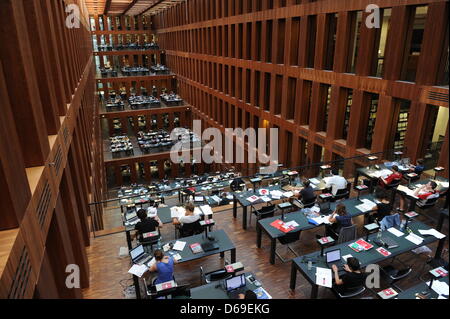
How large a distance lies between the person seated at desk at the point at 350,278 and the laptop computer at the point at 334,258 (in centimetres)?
45

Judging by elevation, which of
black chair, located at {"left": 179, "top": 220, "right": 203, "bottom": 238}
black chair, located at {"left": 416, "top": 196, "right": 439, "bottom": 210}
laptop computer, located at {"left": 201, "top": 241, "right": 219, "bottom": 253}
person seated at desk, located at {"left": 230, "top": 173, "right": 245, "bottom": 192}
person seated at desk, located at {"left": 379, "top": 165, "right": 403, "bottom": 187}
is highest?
person seated at desk, located at {"left": 379, "top": 165, "right": 403, "bottom": 187}

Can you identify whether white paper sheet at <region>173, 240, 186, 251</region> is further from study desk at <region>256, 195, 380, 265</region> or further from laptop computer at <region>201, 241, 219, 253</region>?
study desk at <region>256, 195, 380, 265</region>

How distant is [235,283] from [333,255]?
2235mm

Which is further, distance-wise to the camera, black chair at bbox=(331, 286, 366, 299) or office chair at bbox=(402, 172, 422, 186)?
office chair at bbox=(402, 172, 422, 186)

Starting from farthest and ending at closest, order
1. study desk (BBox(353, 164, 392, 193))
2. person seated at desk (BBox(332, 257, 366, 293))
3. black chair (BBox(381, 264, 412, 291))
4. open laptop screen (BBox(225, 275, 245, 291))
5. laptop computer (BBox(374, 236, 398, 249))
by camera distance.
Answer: study desk (BBox(353, 164, 392, 193))
laptop computer (BBox(374, 236, 398, 249))
black chair (BBox(381, 264, 412, 291))
open laptop screen (BBox(225, 275, 245, 291))
person seated at desk (BBox(332, 257, 366, 293))

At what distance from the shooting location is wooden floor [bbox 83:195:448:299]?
731 centimetres

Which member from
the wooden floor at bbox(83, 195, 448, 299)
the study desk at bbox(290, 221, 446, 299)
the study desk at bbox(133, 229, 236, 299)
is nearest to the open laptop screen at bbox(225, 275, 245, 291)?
the study desk at bbox(133, 229, 236, 299)

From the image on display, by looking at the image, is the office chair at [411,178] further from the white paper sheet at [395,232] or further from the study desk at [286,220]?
the white paper sheet at [395,232]

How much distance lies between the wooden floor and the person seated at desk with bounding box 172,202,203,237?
31.6 inches

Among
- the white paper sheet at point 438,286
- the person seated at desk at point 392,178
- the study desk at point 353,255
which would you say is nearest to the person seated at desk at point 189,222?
the study desk at point 353,255

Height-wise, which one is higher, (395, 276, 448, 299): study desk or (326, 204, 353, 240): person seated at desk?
(326, 204, 353, 240): person seated at desk

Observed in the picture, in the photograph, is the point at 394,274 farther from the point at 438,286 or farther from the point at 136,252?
the point at 136,252

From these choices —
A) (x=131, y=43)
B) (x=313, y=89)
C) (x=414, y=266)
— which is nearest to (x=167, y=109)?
(x=131, y=43)

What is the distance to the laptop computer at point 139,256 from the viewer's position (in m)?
6.91
